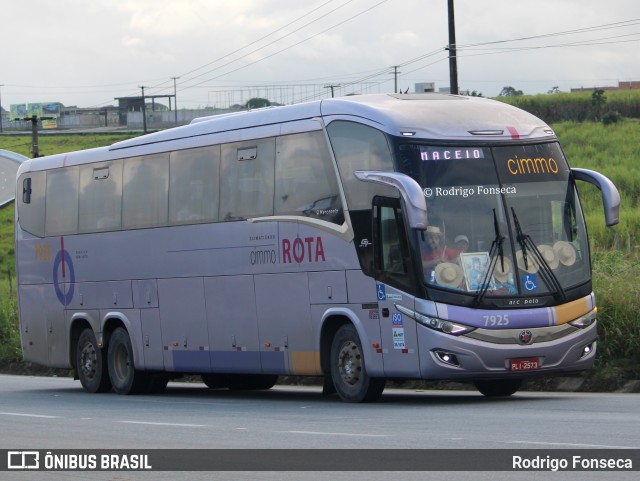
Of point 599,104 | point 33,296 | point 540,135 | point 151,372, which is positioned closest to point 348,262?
point 540,135

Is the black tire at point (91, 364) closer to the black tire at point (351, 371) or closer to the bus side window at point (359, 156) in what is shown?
the black tire at point (351, 371)

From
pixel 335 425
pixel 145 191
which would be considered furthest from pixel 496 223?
pixel 145 191

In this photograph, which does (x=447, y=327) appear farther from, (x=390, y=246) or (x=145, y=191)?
(x=145, y=191)

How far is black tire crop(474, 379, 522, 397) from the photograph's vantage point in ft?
59.7

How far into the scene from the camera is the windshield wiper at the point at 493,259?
16.1 m

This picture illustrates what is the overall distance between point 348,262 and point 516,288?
7.57ft

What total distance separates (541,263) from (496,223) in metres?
0.77

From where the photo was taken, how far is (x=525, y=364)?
53.1 ft

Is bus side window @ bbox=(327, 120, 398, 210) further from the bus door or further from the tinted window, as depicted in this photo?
the tinted window

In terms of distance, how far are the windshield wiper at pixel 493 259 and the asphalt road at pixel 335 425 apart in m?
1.39

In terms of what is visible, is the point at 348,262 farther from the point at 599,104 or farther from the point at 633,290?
the point at 599,104

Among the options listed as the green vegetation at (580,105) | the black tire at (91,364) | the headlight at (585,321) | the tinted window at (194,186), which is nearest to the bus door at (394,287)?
the headlight at (585,321)

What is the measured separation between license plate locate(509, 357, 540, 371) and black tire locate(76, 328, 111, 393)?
9689 millimetres

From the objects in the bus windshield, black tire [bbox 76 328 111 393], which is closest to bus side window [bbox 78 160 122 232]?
black tire [bbox 76 328 111 393]
